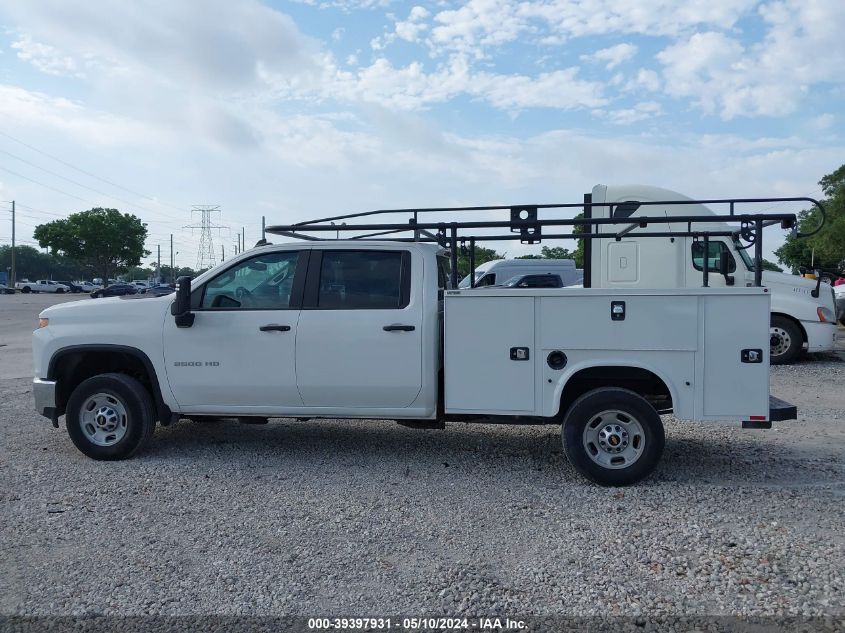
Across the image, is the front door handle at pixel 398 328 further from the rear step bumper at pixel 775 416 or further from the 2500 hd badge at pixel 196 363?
the rear step bumper at pixel 775 416

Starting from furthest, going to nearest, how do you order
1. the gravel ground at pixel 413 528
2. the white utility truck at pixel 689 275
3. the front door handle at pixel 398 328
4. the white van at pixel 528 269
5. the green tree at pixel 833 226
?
the green tree at pixel 833 226, the white van at pixel 528 269, the white utility truck at pixel 689 275, the front door handle at pixel 398 328, the gravel ground at pixel 413 528

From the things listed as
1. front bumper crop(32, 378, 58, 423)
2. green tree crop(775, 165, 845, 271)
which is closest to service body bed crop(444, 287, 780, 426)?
front bumper crop(32, 378, 58, 423)

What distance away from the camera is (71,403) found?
6.11 meters

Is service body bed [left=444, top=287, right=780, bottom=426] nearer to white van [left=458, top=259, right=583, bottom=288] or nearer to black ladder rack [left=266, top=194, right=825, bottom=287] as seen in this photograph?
black ladder rack [left=266, top=194, right=825, bottom=287]

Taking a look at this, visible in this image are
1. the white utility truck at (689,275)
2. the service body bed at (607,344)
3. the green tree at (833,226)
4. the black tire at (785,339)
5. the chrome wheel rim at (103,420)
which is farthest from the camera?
the green tree at (833,226)

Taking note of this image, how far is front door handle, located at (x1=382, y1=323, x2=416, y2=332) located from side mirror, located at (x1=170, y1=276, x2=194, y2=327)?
1616mm

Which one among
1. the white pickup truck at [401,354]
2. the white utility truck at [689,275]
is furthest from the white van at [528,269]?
the white pickup truck at [401,354]

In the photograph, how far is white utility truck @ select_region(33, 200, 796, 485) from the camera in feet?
17.4

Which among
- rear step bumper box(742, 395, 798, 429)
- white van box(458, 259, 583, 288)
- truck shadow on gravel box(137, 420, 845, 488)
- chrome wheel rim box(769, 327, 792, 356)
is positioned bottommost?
truck shadow on gravel box(137, 420, 845, 488)

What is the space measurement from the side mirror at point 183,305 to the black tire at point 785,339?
33.1 feet

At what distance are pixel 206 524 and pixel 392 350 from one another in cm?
188

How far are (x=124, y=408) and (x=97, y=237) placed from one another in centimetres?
6577

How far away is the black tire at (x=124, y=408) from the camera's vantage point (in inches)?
238

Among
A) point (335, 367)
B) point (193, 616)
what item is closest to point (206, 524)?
point (193, 616)
